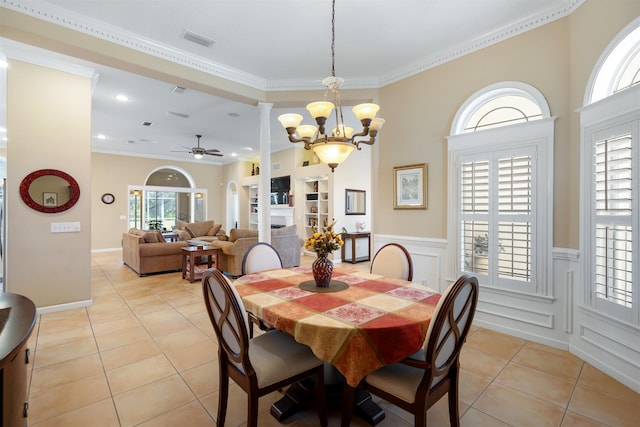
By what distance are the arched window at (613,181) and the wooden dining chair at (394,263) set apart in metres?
1.51

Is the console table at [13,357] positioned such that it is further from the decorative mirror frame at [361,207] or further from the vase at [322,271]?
the decorative mirror frame at [361,207]

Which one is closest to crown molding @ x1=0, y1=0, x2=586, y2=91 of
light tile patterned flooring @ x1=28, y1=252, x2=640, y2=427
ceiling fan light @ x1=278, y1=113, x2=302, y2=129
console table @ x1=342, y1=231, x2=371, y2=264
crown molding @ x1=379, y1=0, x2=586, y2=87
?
crown molding @ x1=379, y1=0, x2=586, y2=87

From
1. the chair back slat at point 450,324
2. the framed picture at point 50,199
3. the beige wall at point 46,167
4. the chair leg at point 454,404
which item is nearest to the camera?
the chair back slat at point 450,324

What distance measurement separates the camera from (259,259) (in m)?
3.07

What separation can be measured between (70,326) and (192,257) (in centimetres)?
217

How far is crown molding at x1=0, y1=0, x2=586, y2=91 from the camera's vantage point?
2.81m

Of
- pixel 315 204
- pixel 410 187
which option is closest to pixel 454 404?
pixel 410 187

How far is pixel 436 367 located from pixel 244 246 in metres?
4.71

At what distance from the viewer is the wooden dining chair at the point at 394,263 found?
279 centimetres

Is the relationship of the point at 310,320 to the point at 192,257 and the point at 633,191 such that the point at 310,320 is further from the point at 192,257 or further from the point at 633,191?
→ the point at 192,257

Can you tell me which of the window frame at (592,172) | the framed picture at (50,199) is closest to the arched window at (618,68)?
the window frame at (592,172)

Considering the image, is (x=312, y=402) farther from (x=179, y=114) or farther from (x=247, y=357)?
(x=179, y=114)

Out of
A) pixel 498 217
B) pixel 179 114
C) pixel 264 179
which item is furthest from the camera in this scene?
pixel 179 114

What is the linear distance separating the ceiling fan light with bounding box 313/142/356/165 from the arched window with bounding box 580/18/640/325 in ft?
6.66
